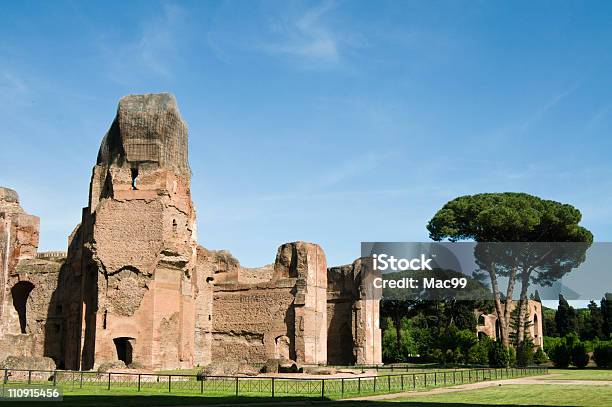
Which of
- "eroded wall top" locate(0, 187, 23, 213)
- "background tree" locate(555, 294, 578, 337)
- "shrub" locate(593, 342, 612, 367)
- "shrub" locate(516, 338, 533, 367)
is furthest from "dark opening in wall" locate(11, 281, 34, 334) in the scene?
"background tree" locate(555, 294, 578, 337)

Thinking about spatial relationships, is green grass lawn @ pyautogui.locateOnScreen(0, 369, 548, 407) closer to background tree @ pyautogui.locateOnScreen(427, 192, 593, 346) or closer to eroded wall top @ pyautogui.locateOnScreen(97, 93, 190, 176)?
eroded wall top @ pyautogui.locateOnScreen(97, 93, 190, 176)

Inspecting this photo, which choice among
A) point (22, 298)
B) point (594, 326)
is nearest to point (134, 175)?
point (22, 298)

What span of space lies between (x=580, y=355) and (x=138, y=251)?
2165 cm

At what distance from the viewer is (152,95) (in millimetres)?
29703

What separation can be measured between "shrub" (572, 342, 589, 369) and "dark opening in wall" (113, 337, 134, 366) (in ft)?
69.8

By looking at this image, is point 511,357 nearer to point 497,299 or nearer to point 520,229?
point 497,299

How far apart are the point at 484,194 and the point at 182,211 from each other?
18107mm

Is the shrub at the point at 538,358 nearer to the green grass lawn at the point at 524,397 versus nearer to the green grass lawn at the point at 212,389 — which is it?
the green grass lawn at the point at 212,389

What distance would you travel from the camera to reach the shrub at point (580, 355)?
34.2 meters

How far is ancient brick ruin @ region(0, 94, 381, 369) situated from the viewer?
89.7ft

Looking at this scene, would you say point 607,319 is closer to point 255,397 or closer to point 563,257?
point 563,257

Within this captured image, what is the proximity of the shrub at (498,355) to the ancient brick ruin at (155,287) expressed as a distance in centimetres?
577

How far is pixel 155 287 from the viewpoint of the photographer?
27.3 m

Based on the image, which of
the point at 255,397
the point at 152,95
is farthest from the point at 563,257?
the point at 255,397
